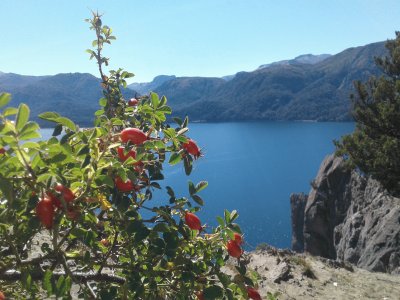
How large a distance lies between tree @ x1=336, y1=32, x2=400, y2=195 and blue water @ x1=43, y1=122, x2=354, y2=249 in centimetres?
1862

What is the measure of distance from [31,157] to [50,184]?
111 mm

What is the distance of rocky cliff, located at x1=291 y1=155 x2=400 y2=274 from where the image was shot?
16.3 m

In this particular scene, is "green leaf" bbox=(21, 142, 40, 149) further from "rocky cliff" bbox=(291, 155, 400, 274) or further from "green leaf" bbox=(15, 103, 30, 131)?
"rocky cliff" bbox=(291, 155, 400, 274)

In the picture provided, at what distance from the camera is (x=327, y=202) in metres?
28.5

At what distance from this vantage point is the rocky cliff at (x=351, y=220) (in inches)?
642

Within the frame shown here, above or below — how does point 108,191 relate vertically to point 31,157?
below

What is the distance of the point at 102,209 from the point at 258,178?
71.6 meters

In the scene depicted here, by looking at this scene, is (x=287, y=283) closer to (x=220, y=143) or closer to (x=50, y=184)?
(x=50, y=184)

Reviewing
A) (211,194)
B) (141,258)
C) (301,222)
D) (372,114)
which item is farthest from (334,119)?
(141,258)

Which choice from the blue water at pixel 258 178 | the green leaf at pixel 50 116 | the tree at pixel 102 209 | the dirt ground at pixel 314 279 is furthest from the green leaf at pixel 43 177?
the blue water at pixel 258 178

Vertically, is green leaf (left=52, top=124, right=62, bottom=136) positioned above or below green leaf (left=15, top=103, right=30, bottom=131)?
below

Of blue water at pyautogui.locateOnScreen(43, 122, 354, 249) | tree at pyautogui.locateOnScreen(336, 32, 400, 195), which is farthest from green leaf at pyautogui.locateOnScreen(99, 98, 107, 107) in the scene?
blue water at pyautogui.locateOnScreen(43, 122, 354, 249)

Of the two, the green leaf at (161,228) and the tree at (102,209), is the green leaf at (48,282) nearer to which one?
the tree at (102,209)

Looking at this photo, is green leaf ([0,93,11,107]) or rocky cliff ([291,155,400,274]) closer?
green leaf ([0,93,11,107])
